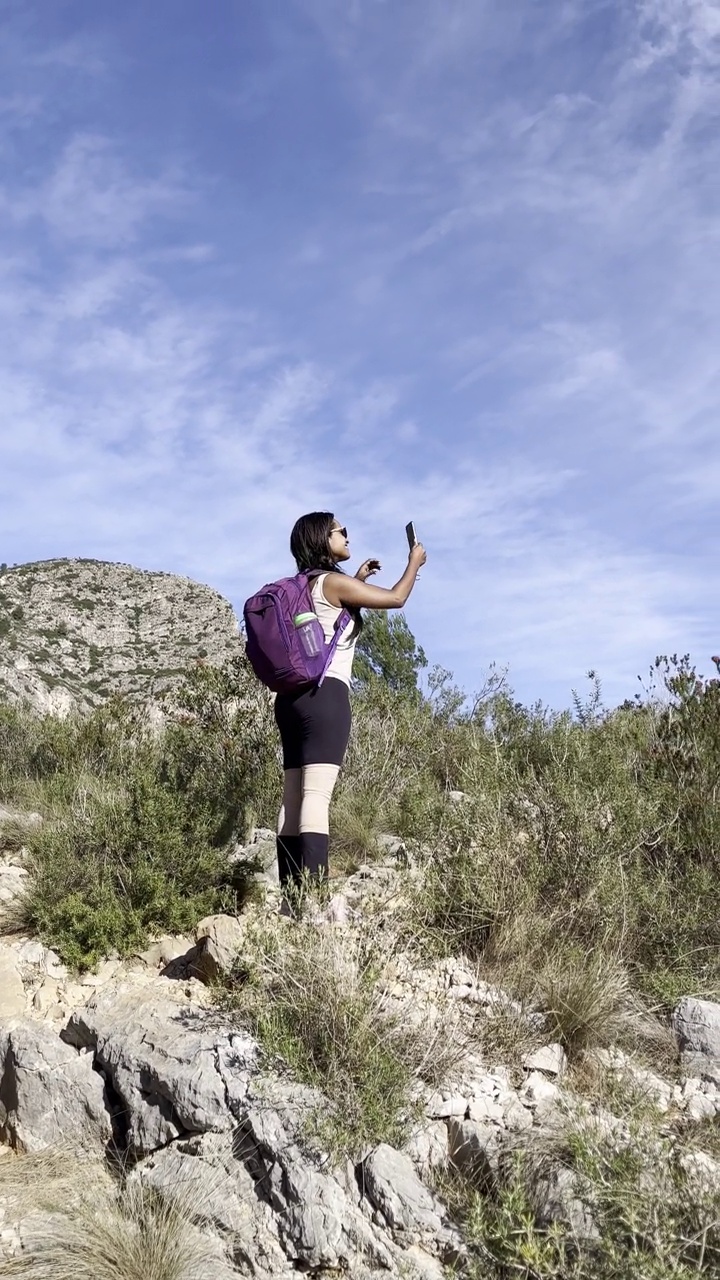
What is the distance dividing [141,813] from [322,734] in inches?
53.9

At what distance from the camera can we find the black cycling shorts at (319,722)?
3822mm

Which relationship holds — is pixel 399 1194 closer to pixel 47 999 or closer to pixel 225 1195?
pixel 225 1195

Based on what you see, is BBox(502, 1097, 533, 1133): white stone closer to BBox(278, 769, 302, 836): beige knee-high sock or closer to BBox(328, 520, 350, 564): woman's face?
BBox(278, 769, 302, 836): beige knee-high sock

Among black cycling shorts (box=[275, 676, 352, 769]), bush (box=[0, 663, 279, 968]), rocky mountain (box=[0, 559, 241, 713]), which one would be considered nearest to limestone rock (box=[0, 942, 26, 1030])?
bush (box=[0, 663, 279, 968])

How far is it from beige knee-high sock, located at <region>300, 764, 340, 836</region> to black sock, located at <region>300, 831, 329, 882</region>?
0.07 ft

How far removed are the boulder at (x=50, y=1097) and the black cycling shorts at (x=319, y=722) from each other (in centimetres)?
146

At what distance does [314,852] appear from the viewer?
3.72m

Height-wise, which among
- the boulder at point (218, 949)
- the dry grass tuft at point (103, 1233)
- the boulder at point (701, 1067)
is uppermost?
the boulder at point (218, 949)

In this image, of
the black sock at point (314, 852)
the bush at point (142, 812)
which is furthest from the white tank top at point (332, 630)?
the bush at point (142, 812)

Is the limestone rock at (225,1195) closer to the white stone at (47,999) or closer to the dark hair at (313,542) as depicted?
the white stone at (47,999)

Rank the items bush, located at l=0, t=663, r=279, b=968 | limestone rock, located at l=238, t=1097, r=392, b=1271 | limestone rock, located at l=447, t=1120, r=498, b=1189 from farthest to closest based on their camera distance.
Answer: bush, located at l=0, t=663, r=279, b=968 → limestone rock, located at l=447, t=1120, r=498, b=1189 → limestone rock, located at l=238, t=1097, r=392, b=1271

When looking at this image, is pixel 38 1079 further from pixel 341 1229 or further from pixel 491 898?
pixel 491 898

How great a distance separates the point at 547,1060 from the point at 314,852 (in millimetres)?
1176

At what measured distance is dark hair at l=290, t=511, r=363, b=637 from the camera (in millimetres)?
4125
